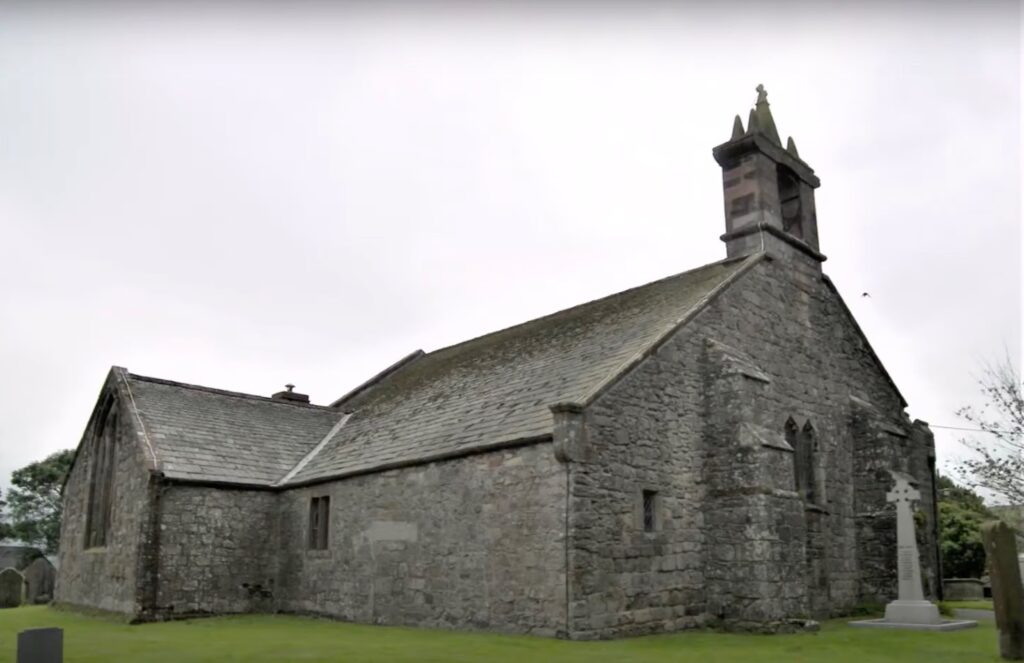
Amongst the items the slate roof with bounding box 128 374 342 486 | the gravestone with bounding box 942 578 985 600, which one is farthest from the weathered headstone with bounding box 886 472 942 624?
the slate roof with bounding box 128 374 342 486

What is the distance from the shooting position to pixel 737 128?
72.1 feet

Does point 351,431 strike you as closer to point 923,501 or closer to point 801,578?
point 801,578

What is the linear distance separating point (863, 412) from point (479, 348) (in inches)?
453

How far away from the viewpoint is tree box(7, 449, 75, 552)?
207 feet

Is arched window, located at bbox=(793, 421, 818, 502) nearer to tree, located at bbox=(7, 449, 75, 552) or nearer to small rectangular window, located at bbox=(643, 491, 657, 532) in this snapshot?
small rectangular window, located at bbox=(643, 491, 657, 532)

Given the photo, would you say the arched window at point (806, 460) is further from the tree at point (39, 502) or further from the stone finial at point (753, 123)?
the tree at point (39, 502)

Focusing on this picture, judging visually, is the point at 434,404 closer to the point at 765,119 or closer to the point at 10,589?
the point at 765,119

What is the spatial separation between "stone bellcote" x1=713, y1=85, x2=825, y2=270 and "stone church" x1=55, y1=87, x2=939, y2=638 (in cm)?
7

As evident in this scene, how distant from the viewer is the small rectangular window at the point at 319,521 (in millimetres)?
21703

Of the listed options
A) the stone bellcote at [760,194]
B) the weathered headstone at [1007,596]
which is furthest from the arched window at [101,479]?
the weathered headstone at [1007,596]

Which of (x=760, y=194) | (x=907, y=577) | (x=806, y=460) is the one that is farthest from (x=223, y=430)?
(x=907, y=577)

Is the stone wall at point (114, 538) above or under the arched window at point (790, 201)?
→ under

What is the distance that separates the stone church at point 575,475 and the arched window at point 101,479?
0.10 metres

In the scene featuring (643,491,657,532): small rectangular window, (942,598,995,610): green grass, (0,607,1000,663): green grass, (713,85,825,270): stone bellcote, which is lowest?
(942,598,995,610): green grass
